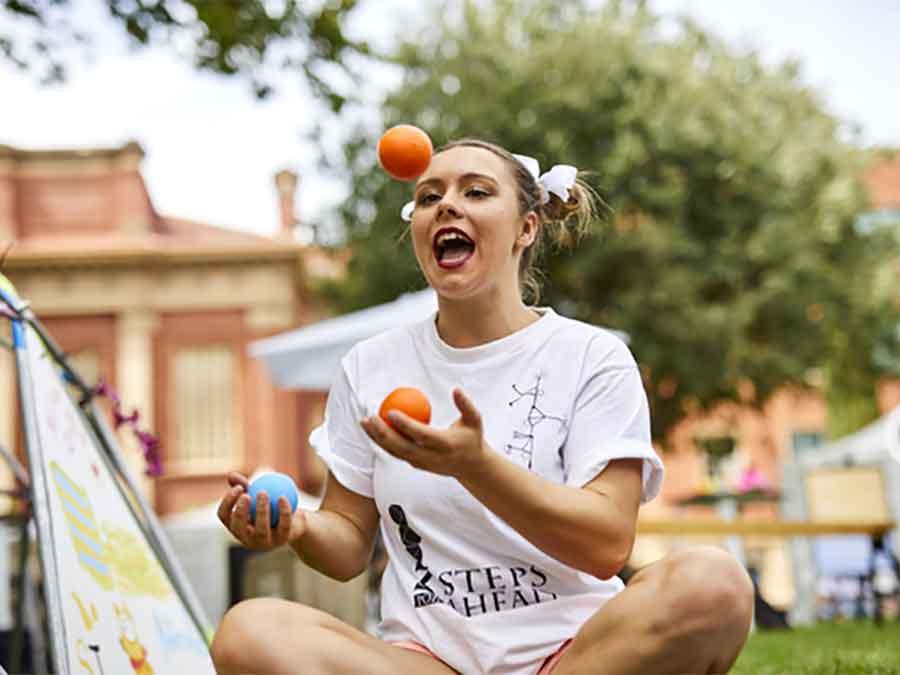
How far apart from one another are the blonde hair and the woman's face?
4 centimetres

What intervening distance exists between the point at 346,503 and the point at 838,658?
270cm

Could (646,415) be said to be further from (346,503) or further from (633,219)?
(633,219)

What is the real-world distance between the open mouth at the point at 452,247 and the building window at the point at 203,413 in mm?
20756

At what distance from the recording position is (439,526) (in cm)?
212

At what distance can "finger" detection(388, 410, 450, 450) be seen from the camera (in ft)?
5.29

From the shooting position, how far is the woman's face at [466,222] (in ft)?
7.20

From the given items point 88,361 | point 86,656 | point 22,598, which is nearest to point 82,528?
point 86,656

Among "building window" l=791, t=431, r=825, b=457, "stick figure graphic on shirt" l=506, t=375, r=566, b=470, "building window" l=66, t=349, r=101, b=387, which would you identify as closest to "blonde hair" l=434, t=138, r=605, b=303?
"stick figure graphic on shirt" l=506, t=375, r=566, b=470

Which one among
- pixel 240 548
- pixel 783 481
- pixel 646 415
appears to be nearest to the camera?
pixel 646 415

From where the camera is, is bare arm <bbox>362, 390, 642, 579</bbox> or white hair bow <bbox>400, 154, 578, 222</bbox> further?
white hair bow <bbox>400, 154, 578, 222</bbox>

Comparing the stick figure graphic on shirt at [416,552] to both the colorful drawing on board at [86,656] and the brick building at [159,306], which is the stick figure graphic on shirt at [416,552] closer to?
the colorful drawing on board at [86,656]

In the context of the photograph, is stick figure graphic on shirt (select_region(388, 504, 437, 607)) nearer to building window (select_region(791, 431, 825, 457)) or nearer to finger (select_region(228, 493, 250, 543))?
finger (select_region(228, 493, 250, 543))

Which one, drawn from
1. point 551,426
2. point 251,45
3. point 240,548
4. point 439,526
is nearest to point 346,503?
point 439,526

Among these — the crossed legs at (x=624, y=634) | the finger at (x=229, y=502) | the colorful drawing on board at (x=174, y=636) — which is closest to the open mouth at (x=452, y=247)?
the finger at (x=229, y=502)
